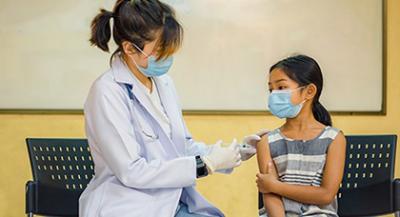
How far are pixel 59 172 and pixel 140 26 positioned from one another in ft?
2.70

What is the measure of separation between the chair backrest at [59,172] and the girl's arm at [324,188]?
84cm

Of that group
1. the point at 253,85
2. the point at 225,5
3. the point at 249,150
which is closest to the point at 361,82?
the point at 253,85

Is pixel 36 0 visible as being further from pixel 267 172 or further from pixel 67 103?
pixel 267 172

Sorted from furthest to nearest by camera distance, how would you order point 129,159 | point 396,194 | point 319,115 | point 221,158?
point 396,194, point 319,115, point 221,158, point 129,159

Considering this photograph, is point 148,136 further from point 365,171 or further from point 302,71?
point 365,171

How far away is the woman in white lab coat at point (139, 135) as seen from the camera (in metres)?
1.54

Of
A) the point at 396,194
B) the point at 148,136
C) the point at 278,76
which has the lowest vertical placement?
the point at 396,194

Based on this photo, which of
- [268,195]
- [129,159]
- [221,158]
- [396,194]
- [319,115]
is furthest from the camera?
[396,194]

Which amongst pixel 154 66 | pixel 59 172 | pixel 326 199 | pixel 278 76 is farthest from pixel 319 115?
pixel 59 172

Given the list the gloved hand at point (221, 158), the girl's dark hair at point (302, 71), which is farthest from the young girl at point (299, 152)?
the gloved hand at point (221, 158)

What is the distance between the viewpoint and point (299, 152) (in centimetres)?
177

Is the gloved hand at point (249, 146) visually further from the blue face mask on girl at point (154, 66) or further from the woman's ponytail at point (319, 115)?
the blue face mask on girl at point (154, 66)

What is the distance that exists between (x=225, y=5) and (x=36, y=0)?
956 millimetres

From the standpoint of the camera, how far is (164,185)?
1551 millimetres
